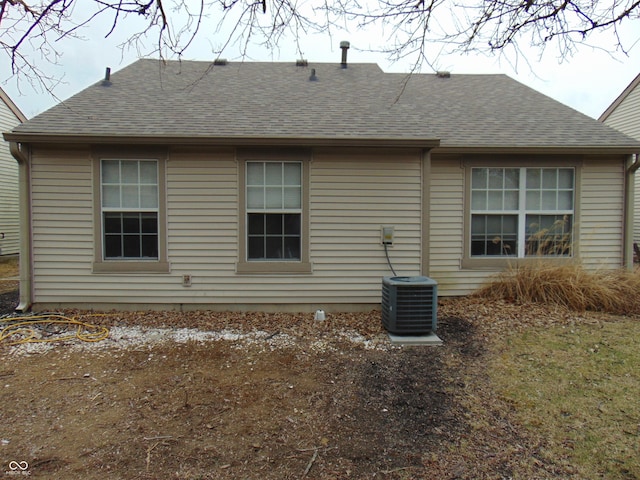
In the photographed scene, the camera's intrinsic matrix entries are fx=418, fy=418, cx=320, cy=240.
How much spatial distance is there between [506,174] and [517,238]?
1.12 m

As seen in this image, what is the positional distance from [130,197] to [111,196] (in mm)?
280

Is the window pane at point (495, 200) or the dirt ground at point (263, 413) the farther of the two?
the window pane at point (495, 200)

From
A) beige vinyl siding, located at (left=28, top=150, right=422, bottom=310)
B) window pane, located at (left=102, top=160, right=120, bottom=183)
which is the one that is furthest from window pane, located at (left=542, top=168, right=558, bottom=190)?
window pane, located at (left=102, top=160, right=120, bottom=183)

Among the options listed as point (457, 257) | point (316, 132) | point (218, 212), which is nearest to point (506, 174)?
point (457, 257)

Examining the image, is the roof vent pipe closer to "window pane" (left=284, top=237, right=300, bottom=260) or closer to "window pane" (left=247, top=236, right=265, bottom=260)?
"window pane" (left=284, top=237, right=300, bottom=260)

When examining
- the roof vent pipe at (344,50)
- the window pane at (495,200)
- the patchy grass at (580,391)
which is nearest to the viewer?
the patchy grass at (580,391)

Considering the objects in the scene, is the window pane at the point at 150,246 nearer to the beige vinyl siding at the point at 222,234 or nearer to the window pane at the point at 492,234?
the beige vinyl siding at the point at 222,234

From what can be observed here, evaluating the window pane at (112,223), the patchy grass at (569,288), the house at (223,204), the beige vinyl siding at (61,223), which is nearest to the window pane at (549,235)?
the patchy grass at (569,288)

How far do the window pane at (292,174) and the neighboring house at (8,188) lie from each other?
1186 centimetres

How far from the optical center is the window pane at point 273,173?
636cm

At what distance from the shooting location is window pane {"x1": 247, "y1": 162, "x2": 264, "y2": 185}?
635 cm

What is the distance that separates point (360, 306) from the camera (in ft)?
21.3

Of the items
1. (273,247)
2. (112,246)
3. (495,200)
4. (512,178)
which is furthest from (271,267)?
(512,178)

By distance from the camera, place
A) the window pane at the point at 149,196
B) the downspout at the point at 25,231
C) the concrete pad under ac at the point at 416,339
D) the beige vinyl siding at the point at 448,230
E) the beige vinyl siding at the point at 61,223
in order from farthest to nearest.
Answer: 1. the beige vinyl siding at the point at 448,230
2. the window pane at the point at 149,196
3. the beige vinyl siding at the point at 61,223
4. the downspout at the point at 25,231
5. the concrete pad under ac at the point at 416,339
